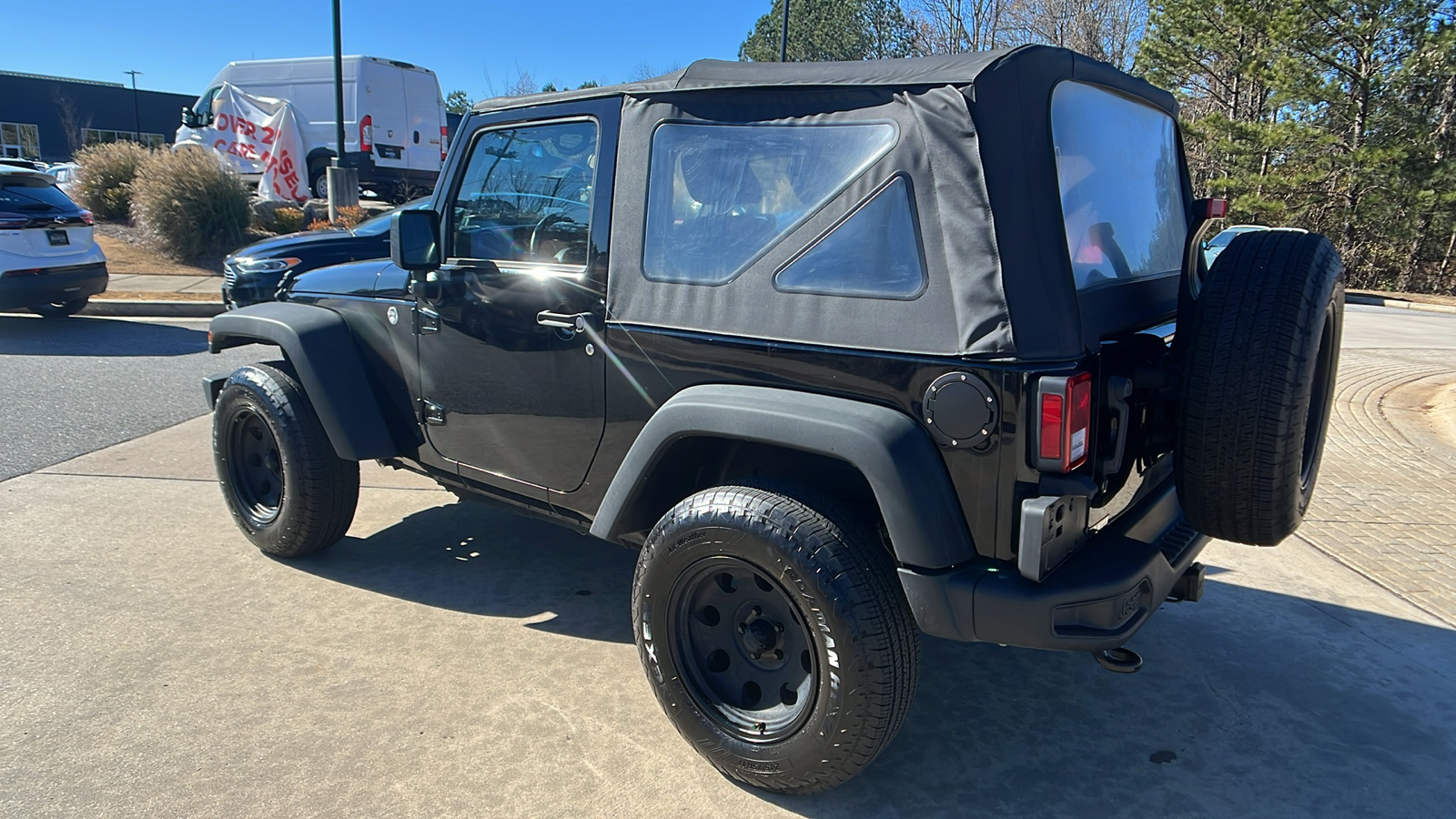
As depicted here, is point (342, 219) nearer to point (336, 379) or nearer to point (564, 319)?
point (336, 379)

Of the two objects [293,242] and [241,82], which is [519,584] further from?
[241,82]

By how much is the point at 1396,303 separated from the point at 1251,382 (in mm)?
23467

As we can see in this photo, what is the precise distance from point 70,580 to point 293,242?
20.1ft

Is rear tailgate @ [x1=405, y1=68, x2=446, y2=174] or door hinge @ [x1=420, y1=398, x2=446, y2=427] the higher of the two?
rear tailgate @ [x1=405, y1=68, x2=446, y2=174]

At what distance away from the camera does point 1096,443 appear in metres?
2.37

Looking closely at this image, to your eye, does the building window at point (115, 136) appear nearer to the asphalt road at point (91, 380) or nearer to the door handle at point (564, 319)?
the asphalt road at point (91, 380)

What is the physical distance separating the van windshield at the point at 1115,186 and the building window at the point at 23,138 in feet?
176

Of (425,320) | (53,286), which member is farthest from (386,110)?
(425,320)

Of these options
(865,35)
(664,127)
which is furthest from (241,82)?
(865,35)

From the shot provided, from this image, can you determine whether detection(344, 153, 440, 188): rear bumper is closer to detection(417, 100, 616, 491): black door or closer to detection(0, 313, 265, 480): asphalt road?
detection(0, 313, 265, 480): asphalt road

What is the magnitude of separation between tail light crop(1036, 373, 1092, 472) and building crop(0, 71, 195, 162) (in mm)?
50515

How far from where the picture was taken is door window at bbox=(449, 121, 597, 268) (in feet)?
10.1

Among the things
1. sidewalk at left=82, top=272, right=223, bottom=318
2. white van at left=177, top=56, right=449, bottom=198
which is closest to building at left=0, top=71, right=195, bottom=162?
white van at left=177, top=56, right=449, bottom=198

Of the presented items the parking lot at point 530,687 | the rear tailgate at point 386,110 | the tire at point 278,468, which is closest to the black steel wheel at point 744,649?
the parking lot at point 530,687
